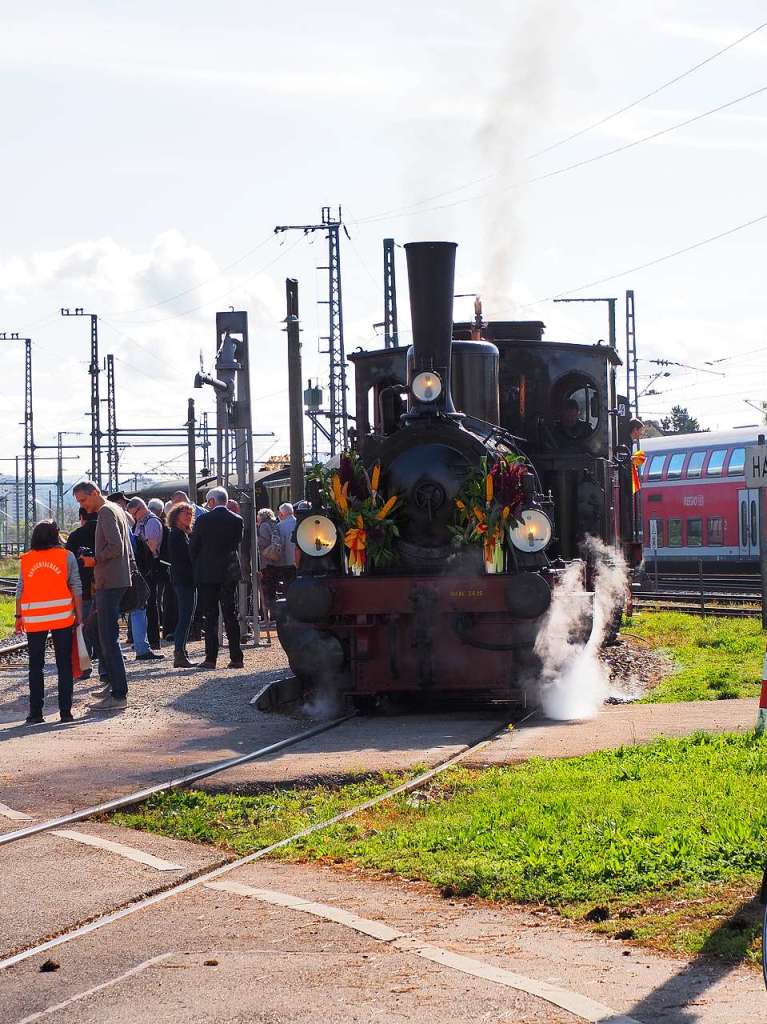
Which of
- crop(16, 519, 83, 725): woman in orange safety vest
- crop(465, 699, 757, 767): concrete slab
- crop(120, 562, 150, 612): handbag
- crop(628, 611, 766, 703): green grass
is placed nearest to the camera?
crop(465, 699, 757, 767): concrete slab

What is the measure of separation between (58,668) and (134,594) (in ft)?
4.37

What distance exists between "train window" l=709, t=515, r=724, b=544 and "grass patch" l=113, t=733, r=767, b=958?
96.7ft

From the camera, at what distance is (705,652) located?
1827 cm

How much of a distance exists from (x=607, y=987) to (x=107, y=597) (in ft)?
28.1

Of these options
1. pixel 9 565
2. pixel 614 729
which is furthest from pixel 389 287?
pixel 9 565

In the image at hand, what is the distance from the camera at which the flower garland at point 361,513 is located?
12.8 meters

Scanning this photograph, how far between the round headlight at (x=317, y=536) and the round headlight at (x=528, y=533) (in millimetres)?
1500

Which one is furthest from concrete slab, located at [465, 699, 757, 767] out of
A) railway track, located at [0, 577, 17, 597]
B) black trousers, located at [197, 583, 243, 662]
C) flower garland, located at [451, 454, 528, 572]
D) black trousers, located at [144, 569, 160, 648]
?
railway track, located at [0, 577, 17, 597]

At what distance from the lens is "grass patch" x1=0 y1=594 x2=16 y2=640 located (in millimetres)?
27002

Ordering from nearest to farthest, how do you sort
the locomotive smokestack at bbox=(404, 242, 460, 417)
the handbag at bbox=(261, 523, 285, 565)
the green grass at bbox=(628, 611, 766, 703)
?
the locomotive smokestack at bbox=(404, 242, 460, 417) < the green grass at bbox=(628, 611, 766, 703) < the handbag at bbox=(261, 523, 285, 565)

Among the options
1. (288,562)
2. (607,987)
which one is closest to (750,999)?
(607,987)

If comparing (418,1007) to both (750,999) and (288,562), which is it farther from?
(288,562)

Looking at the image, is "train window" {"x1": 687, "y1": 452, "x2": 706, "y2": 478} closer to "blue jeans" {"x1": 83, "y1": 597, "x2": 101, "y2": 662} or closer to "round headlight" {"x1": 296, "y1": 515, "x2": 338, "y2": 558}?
"blue jeans" {"x1": 83, "y1": 597, "x2": 101, "y2": 662}

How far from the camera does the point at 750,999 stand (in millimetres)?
4848
